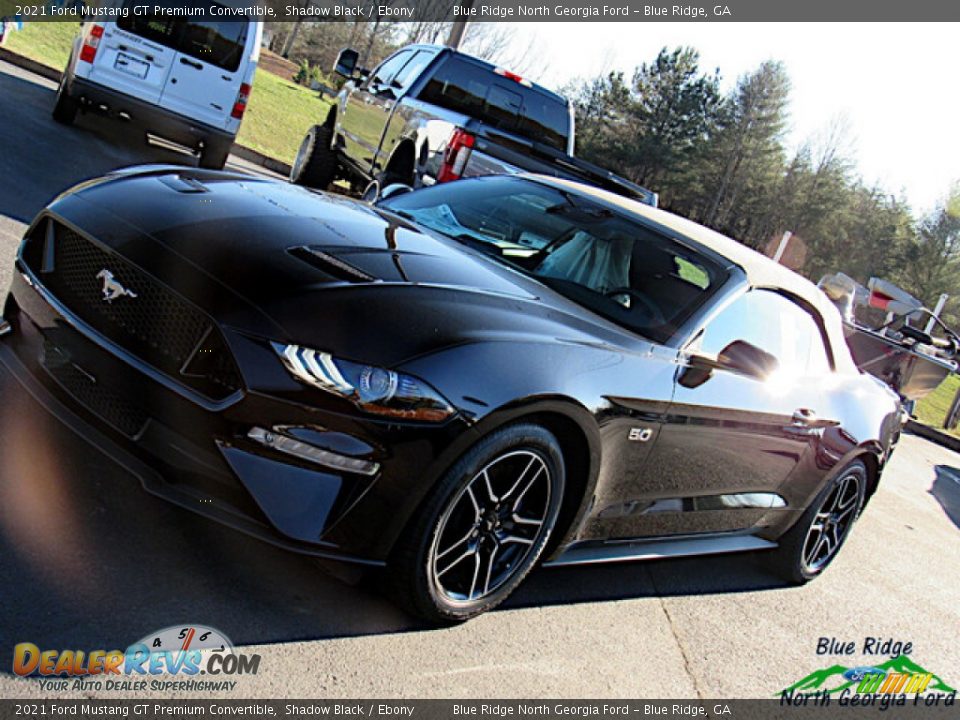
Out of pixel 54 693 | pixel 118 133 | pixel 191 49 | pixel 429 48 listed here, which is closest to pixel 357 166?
pixel 429 48

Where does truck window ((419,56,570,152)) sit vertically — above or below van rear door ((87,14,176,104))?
above

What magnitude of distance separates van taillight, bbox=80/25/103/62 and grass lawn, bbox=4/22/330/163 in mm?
Answer: 5457

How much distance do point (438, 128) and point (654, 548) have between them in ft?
18.0

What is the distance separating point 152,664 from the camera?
265 cm

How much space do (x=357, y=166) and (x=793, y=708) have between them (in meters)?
8.01

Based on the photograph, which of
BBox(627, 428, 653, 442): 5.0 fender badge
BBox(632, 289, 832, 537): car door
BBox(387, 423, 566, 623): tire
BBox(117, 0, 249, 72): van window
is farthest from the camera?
BBox(117, 0, 249, 72): van window

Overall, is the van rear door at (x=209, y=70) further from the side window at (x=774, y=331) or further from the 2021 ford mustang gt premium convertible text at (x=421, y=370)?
the side window at (x=774, y=331)

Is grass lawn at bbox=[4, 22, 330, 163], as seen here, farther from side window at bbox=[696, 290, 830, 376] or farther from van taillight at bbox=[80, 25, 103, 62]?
side window at bbox=[696, 290, 830, 376]

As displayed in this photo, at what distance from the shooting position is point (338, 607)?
3268 millimetres

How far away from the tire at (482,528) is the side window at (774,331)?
1050mm

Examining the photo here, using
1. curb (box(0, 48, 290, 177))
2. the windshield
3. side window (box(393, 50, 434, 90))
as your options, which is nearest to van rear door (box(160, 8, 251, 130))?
side window (box(393, 50, 434, 90))

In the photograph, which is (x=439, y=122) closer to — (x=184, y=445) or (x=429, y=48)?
(x=429, y=48)

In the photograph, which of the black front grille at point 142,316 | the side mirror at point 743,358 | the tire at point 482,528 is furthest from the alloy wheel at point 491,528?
the side mirror at point 743,358

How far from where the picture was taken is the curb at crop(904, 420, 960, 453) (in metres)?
15.1
